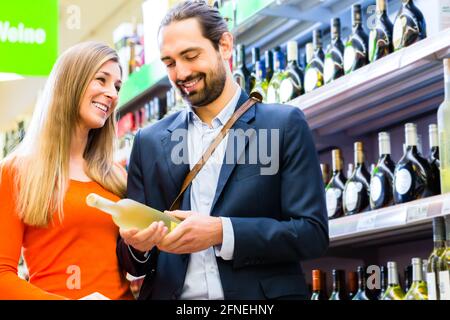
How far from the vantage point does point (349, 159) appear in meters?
3.66

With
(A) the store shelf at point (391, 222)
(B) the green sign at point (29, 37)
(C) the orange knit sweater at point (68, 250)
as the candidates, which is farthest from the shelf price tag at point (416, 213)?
(B) the green sign at point (29, 37)

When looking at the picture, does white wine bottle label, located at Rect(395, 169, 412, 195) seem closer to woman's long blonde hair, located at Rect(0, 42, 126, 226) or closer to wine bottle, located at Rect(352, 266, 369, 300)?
wine bottle, located at Rect(352, 266, 369, 300)

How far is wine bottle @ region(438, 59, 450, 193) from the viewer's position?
2.55m

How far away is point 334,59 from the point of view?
333cm

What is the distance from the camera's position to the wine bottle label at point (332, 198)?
330 cm

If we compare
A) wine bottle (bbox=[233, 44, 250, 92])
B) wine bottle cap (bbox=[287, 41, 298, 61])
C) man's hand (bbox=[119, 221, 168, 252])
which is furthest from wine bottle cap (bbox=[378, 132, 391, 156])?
man's hand (bbox=[119, 221, 168, 252])

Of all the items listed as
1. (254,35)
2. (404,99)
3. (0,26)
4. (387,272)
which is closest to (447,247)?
(387,272)

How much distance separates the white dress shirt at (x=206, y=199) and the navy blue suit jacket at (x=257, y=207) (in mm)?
20

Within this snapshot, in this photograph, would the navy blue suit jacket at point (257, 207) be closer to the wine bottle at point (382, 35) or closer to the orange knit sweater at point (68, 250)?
the orange knit sweater at point (68, 250)

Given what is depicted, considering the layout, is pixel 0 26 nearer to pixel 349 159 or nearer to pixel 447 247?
pixel 349 159

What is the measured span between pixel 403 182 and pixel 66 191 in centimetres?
129

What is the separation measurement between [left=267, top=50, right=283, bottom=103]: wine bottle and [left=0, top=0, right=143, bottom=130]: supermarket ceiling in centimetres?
263

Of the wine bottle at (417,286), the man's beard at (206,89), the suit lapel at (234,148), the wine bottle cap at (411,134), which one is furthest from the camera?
the wine bottle cap at (411,134)
